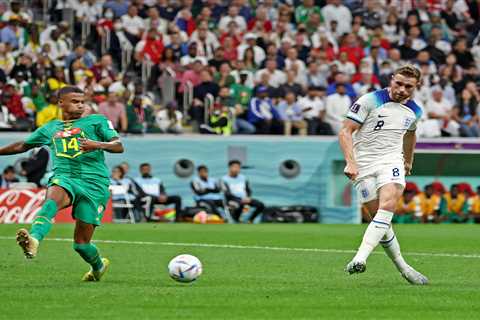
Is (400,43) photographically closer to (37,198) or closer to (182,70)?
(182,70)

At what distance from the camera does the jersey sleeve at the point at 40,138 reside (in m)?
11.9

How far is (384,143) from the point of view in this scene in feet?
39.3

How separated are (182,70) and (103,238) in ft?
36.5

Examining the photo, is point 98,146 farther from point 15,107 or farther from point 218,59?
point 218,59

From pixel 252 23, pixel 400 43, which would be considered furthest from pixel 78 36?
pixel 400 43

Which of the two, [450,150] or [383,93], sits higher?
[383,93]

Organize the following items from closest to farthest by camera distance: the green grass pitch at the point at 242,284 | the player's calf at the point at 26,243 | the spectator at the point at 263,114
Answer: the green grass pitch at the point at 242,284 → the player's calf at the point at 26,243 → the spectator at the point at 263,114

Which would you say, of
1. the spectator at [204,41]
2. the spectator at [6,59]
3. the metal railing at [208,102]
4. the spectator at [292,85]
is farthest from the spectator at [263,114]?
the spectator at [6,59]

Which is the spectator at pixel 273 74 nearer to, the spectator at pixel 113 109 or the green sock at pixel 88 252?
the spectator at pixel 113 109

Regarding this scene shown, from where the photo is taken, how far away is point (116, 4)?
105ft

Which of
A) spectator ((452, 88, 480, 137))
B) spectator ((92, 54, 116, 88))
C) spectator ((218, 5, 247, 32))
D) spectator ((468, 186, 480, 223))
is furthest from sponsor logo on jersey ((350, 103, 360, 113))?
spectator ((218, 5, 247, 32))

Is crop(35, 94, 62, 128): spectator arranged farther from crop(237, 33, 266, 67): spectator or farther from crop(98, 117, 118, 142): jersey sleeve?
crop(98, 117, 118, 142): jersey sleeve

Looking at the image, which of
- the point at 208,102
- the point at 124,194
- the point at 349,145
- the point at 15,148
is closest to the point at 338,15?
the point at 208,102

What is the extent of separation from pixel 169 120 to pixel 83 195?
18627 millimetres
